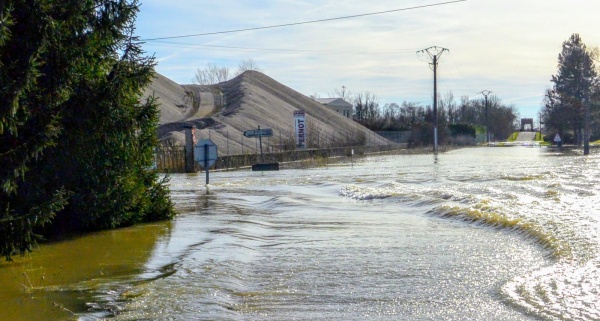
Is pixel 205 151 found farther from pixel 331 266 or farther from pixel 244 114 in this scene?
pixel 244 114

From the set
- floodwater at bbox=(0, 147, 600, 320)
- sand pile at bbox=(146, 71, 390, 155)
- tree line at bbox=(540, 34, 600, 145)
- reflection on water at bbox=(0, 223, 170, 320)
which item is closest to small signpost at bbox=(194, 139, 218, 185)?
floodwater at bbox=(0, 147, 600, 320)

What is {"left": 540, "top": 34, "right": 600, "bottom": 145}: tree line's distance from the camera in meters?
84.7

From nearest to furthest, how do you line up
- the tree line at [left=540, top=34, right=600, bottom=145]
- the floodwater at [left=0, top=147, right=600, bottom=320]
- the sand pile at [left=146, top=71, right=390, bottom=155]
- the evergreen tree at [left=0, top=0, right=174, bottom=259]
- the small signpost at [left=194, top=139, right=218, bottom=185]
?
the floodwater at [left=0, top=147, right=600, bottom=320]
the evergreen tree at [left=0, top=0, right=174, bottom=259]
the small signpost at [left=194, top=139, right=218, bottom=185]
the sand pile at [left=146, top=71, right=390, bottom=155]
the tree line at [left=540, top=34, right=600, bottom=145]

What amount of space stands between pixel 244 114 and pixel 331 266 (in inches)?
2266

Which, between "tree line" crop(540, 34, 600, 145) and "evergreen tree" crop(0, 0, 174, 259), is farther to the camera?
"tree line" crop(540, 34, 600, 145)

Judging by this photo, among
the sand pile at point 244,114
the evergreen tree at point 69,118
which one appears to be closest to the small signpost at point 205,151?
the evergreen tree at point 69,118

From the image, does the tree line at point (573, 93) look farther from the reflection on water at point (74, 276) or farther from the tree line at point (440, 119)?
the reflection on water at point (74, 276)

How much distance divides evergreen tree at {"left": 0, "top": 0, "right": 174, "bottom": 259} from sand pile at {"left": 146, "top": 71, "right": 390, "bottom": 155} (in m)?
35.7

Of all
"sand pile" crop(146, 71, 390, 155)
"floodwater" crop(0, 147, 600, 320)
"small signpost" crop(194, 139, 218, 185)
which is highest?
"sand pile" crop(146, 71, 390, 155)

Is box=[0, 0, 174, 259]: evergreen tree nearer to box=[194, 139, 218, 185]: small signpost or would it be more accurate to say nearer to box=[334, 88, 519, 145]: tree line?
box=[194, 139, 218, 185]: small signpost


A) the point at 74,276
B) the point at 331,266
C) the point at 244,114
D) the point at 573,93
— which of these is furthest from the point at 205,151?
the point at 573,93

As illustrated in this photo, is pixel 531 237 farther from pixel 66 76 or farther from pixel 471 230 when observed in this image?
pixel 66 76

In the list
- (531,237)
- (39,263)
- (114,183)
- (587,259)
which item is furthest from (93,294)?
(531,237)

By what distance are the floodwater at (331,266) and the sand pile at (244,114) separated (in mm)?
34496
